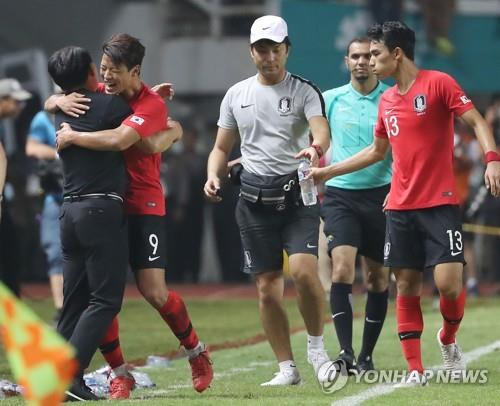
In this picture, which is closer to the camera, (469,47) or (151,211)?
(151,211)

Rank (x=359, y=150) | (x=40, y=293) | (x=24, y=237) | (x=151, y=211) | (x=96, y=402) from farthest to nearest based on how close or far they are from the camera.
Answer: (x=24, y=237) < (x=40, y=293) < (x=359, y=150) < (x=151, y=211) < (x=96, y=402)

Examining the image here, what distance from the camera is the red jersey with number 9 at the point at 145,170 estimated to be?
879 centimetres

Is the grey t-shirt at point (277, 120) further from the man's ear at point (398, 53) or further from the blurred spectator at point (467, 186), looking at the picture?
the blurred spectator at point (467, 186)

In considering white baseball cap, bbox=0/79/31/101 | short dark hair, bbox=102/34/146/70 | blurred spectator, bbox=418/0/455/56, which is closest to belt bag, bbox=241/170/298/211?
short dark hair, bbox=102/34/146/70

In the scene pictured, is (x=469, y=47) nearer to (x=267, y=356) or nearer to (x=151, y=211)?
(x=267, y=356)

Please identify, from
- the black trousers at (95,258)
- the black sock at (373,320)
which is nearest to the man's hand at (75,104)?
the black trousers at (95,258)

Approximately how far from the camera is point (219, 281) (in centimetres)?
2403

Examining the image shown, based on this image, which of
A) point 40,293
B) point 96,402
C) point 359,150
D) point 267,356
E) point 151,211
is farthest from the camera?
point 40,293

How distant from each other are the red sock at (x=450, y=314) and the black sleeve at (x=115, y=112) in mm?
2423

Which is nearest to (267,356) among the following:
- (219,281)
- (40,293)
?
(40,293)

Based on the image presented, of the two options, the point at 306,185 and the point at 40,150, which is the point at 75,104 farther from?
the point at 40,150

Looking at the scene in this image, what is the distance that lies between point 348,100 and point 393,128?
159 centimetres

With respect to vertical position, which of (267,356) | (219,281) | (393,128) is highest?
(393,128)

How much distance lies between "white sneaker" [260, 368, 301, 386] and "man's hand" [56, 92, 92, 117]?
2.26 meters
